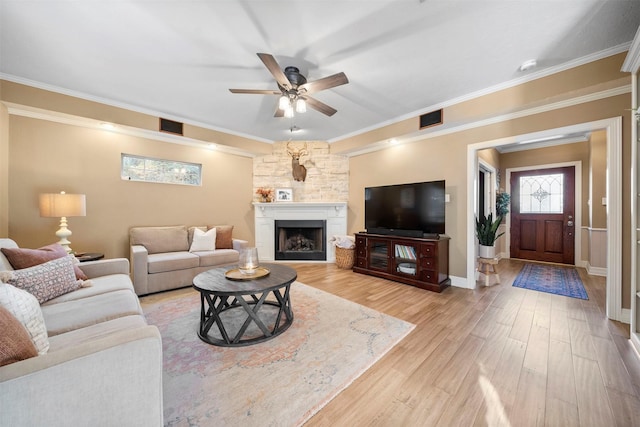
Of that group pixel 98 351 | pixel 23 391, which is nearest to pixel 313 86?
pixel 98 351

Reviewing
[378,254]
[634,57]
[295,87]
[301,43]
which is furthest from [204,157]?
[634,57]

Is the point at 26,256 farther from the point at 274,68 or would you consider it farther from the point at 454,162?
the point at 454,162

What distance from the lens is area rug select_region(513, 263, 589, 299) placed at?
3.32 metres

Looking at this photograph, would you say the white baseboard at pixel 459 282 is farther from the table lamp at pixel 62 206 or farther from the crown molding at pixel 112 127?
the table lamp at pixel 62 206

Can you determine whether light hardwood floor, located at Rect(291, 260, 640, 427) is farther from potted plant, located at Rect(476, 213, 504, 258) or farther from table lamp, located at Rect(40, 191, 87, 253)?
table lamp, located at Rect(40, 191, 87, 253)

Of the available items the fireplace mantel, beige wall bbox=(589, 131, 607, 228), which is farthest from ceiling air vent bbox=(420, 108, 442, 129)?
beige wall bbox=(589, 131, 607, 228)

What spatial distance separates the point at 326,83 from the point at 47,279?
2.80m

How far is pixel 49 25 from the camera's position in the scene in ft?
6.48

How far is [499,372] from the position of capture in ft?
5.51

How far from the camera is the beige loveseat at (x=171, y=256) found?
316 centimetres

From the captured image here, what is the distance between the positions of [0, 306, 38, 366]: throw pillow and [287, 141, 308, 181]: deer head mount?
4446 mm

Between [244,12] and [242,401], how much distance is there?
274cm

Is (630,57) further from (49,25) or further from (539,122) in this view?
(49,25)

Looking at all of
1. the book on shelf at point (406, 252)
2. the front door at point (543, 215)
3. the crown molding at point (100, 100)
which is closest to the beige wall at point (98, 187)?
the crown molding at point (100, 100)
